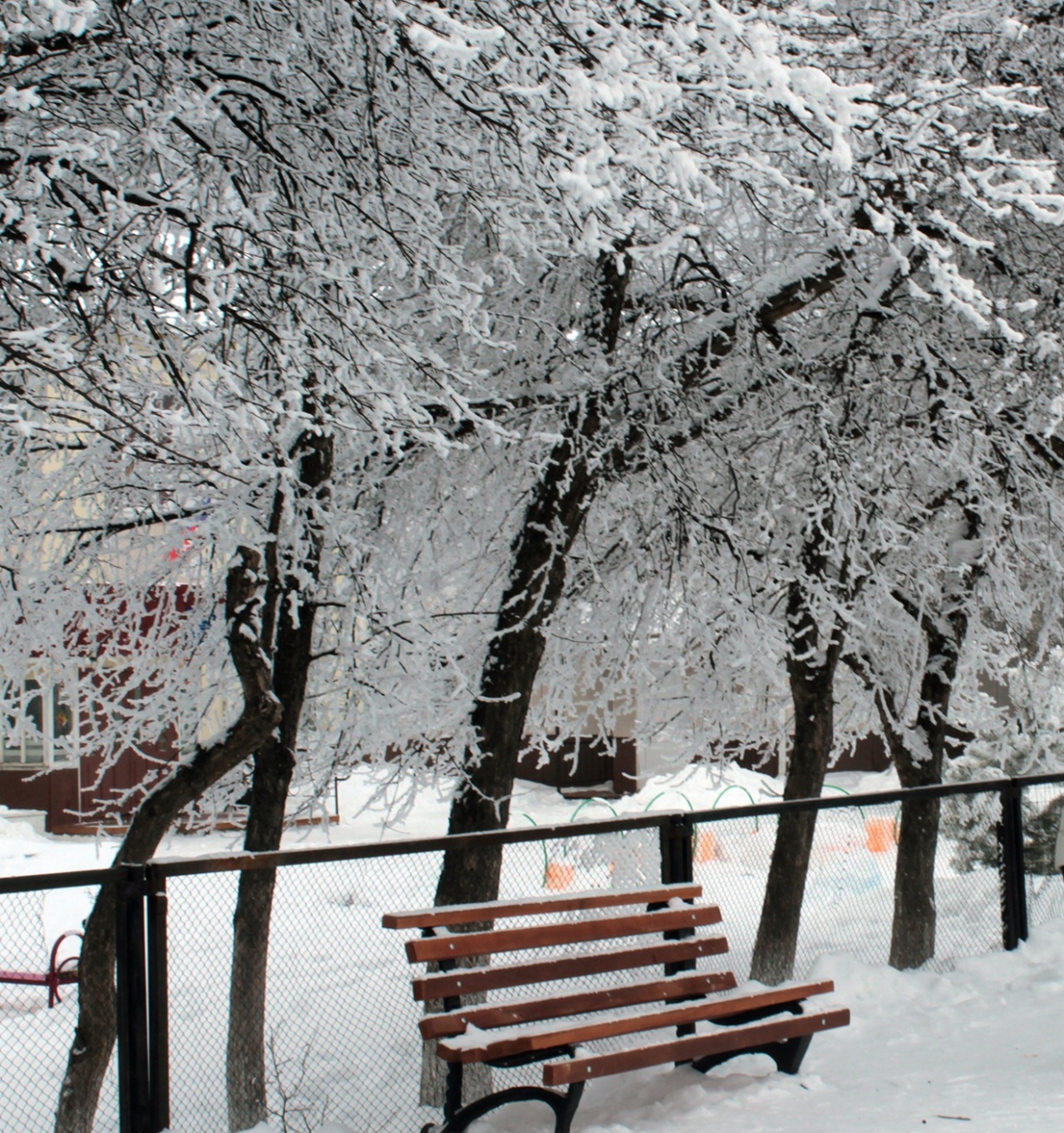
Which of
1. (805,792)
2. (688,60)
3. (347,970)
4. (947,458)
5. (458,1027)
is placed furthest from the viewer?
(805,792)

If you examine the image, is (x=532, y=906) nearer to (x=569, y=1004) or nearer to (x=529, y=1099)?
(x=569, y=1004)

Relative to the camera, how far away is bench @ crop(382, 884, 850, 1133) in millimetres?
4441

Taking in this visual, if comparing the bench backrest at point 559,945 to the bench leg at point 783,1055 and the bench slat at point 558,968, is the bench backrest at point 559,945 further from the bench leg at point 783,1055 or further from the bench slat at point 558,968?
the bench leg at point 783,1055

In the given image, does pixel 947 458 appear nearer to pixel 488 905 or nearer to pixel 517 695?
pixel 517 695

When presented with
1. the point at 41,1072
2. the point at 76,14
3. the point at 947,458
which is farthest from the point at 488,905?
the point at 947,458

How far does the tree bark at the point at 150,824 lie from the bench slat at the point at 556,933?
2071 millimetres

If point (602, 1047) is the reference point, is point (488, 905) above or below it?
above

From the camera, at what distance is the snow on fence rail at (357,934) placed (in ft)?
14.4

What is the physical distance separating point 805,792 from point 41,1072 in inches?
229

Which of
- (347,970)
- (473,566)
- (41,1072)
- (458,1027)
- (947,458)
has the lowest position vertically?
(41,1072)

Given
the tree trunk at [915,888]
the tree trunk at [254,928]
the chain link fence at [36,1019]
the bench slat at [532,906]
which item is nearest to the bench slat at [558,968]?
the bench slat at [532,906]

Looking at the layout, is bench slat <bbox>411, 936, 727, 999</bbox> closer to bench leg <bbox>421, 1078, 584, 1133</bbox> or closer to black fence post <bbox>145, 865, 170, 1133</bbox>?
bench leg <bbox>421, 1078, 584, 1133</bbox>

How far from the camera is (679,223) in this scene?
21.3 feet

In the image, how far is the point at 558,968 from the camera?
16.1ft
